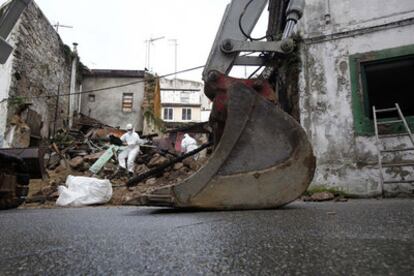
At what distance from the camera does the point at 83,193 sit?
535cm

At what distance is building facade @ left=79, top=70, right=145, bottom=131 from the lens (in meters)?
18.7

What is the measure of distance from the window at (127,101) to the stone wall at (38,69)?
139 inches

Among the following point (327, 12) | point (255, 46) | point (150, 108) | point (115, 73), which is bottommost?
point (255, 46)

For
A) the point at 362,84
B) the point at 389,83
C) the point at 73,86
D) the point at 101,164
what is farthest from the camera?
the point at 73,86

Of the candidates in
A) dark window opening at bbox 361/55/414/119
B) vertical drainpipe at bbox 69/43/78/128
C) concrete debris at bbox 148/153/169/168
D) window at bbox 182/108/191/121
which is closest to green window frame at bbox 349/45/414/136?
dark window opening at bbox 361/55/414/119

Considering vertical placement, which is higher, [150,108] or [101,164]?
[150,108]

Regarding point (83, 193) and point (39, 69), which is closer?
point (83, 193)

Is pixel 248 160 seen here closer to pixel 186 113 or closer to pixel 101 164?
pixel 101 164

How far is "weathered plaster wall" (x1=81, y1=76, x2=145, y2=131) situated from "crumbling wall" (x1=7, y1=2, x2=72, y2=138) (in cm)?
234

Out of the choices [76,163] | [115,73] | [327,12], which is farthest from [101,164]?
[115,73]

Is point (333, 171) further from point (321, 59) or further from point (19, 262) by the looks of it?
point (19, 262)

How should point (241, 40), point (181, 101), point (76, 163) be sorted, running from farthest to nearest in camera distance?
1. point (181, 101)
2. point (76, 163)
3. point (241, 40)

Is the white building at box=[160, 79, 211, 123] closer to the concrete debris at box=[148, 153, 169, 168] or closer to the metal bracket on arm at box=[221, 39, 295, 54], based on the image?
the concrete debris at box=[148, 153, 169, 168]

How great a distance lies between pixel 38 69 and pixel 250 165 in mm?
13112
